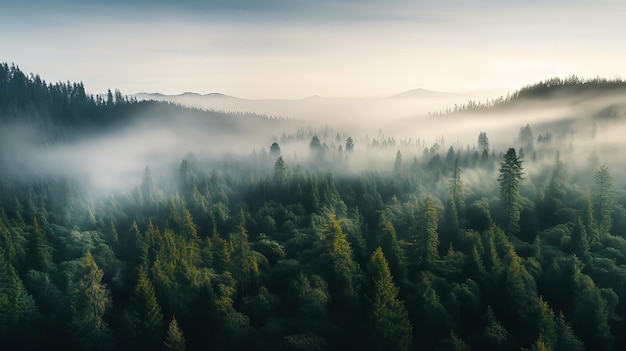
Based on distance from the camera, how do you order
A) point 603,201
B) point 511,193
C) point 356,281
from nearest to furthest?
point 356,281
point 603,201
point 511,193

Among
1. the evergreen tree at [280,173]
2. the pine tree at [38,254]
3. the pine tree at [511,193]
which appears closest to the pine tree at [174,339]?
the pine tree at [38,254]

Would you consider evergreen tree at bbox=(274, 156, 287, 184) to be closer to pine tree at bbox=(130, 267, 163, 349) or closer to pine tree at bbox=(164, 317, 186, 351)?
pine tree at bbox=(130, 267, 163, 349)

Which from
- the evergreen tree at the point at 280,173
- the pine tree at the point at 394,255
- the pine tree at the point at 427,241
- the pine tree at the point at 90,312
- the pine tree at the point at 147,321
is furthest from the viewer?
the evergreen tree at the point at 280,173

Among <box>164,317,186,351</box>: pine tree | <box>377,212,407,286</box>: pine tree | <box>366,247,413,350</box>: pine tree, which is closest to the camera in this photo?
<box>366,247,413,350</box>: pine tree

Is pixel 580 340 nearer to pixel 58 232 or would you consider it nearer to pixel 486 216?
pixel 486 216

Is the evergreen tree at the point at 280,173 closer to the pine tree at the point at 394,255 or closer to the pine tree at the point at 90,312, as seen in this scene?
the pine tree at the point at 394,255

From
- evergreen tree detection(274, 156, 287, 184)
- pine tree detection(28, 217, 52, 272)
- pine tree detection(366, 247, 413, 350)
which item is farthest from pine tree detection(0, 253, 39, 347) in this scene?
evergreen tree detection(274, 156, 287, 184)

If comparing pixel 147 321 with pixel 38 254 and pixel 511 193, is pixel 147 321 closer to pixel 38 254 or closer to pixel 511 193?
pixel 38 254

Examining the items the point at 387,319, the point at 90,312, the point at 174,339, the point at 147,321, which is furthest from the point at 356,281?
the point at 90,312

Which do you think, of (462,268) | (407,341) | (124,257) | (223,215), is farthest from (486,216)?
(124,257)
